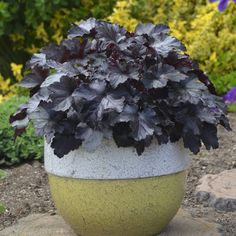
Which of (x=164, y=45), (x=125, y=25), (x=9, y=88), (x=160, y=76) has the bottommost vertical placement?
(x=9, y=88)

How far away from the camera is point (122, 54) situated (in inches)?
120

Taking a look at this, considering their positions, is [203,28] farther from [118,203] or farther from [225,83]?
[118,203]

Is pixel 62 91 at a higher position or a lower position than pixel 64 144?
higher

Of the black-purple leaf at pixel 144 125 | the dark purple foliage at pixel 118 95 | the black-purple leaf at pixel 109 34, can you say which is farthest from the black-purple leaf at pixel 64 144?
the black-purple leaf at pixel 109 34

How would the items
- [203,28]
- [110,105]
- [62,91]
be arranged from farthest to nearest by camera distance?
[203,28] < [62,91] < [110,105]

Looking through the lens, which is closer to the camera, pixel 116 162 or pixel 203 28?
pixel 116 162

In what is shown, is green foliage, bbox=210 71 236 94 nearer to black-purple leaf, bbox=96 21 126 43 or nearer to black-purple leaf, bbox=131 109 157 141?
black-purple leaf, bbox=96 21 126 43

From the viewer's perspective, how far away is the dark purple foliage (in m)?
2.89

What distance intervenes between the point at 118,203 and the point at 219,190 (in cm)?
121

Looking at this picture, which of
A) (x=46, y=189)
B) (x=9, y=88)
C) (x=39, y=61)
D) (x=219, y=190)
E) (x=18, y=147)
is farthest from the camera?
(x=9, y=88)

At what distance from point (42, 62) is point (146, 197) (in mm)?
772

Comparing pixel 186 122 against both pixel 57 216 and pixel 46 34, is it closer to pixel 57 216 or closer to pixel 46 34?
pixel 57 216

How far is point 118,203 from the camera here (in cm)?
304

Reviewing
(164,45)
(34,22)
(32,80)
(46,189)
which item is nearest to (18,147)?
(46,189)
